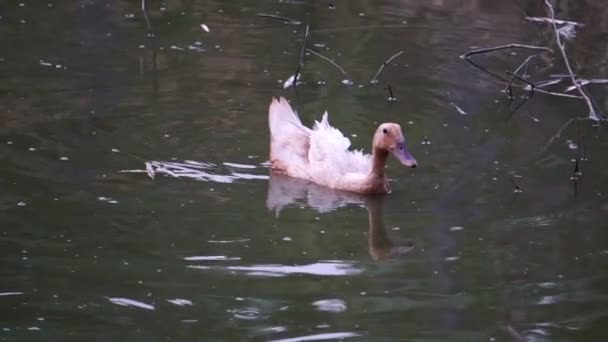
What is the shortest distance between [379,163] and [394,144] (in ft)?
0.72

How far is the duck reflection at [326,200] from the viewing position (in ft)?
28.3

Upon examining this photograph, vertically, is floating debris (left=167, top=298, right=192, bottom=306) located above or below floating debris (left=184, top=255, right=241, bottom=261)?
below

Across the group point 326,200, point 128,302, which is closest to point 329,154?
point 326,200

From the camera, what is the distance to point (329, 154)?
33.9 ft

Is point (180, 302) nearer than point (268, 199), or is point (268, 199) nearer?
Result: point (180, 302)

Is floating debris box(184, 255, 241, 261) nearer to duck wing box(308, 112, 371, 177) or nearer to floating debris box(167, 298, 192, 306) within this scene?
floating debris box(167, 298, 192, 306)

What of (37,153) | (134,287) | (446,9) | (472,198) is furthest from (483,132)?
(446,9)

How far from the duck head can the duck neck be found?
0.03m

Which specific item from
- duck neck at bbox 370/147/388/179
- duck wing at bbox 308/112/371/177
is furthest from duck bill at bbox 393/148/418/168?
duck wing at bbox 308/112/371/177

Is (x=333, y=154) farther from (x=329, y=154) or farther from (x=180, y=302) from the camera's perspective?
(x=180, y=302)

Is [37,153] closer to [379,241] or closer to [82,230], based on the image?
[82,230]

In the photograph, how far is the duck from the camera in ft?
32.6

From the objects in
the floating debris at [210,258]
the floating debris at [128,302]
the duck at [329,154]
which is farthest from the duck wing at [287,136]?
the floating debris at [128,302]

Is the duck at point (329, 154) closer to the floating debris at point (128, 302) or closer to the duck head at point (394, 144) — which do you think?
the duck head at point (394, 144)
